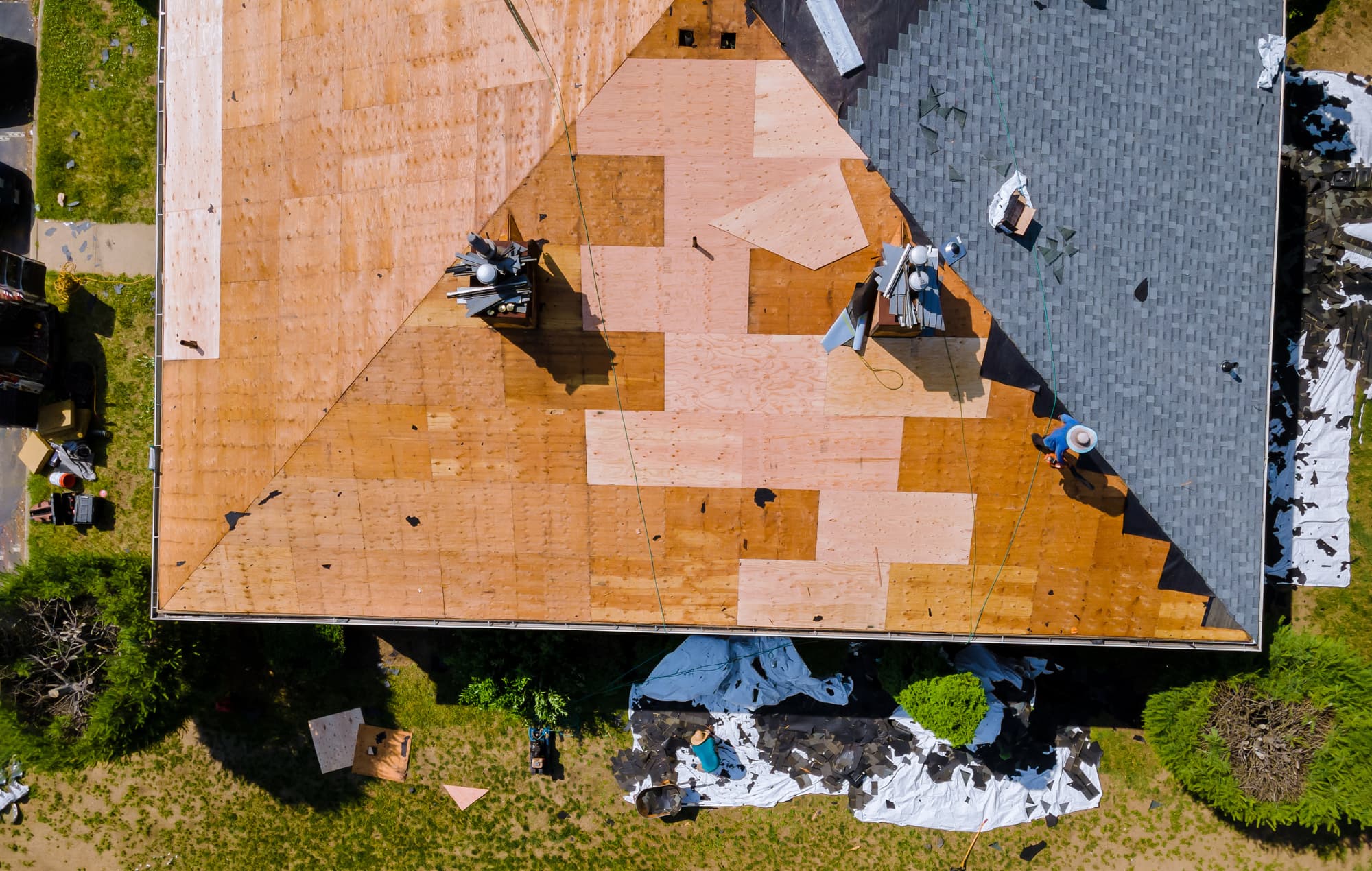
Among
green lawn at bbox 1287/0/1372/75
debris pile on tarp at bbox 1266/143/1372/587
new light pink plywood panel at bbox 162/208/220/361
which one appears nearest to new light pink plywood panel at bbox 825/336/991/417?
debris pile on tarp at bbox 1266/143/1372/587

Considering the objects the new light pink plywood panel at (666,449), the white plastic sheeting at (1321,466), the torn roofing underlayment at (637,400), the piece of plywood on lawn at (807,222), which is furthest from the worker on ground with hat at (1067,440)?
the white plastic sheeting at (1321,466)

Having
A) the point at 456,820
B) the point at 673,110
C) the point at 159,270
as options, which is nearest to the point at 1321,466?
the point at 673,110

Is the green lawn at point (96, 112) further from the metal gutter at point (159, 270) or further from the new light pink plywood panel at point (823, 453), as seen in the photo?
the new light pink plywood panel at point (823, 453)

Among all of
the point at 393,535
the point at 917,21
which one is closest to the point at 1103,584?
the point at 917,21

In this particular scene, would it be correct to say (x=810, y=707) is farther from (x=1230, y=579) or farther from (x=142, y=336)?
(x=142, y=336)

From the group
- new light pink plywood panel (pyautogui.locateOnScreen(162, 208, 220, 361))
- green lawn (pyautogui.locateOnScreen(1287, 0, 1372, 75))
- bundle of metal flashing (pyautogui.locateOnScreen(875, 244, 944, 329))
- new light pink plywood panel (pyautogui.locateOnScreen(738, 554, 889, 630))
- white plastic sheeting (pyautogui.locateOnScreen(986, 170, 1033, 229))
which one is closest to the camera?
bundle of metal flashing (pyautogui.locateOnScreen(875, 244, 944, 329))

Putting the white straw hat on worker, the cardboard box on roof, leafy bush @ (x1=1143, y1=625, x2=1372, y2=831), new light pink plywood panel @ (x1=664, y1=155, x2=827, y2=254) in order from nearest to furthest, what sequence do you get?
the white straw hat on worker < new light pink plywood panel @ (x1=664, y1=155, x2=827, y2=254) < leafy bush @ (x1=1143, y1=625, x2=1372, y2=831) < the cardboard box on roof

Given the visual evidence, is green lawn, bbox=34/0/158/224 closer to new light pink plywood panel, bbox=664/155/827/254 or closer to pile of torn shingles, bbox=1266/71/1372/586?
new light pink plywood panel, bbox=664/155/827/254
